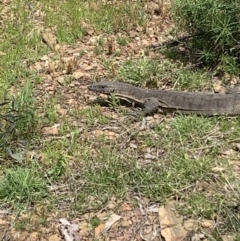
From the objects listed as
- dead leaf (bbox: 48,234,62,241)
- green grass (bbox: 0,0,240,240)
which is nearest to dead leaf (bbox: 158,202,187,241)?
green grass (bbox: 0,0,240,240)

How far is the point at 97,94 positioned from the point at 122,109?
49 cm

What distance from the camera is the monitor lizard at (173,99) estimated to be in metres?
5.12

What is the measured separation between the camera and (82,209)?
415cm

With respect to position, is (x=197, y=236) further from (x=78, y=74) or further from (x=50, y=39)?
(x=50, y=39)

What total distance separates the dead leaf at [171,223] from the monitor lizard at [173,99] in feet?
4.44

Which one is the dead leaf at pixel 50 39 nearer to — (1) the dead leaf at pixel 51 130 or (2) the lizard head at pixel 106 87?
(2) the lizard head at pixel 106 87

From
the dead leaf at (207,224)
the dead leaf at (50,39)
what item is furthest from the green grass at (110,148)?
the dead leaf at (50,39)

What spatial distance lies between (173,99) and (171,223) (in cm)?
167

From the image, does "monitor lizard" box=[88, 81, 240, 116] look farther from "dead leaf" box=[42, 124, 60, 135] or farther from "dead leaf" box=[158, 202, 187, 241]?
"dead leaf" box=[158, 202, 187, 241]

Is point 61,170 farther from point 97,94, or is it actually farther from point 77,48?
point 77,48

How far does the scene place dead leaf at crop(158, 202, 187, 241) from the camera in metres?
3.81

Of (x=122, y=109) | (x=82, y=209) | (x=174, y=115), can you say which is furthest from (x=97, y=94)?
(x=82, y=209)

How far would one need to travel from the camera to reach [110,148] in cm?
477

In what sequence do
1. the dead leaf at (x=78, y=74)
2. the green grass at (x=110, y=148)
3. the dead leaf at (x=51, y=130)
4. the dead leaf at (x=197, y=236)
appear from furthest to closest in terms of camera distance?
1. the dead leaf at (x=78, y=74)
2. the dead leaf at (x=51, y=130)
3. the green grass at (x=110, y=148)
4. the dead leaf at (x=197, y=236)
